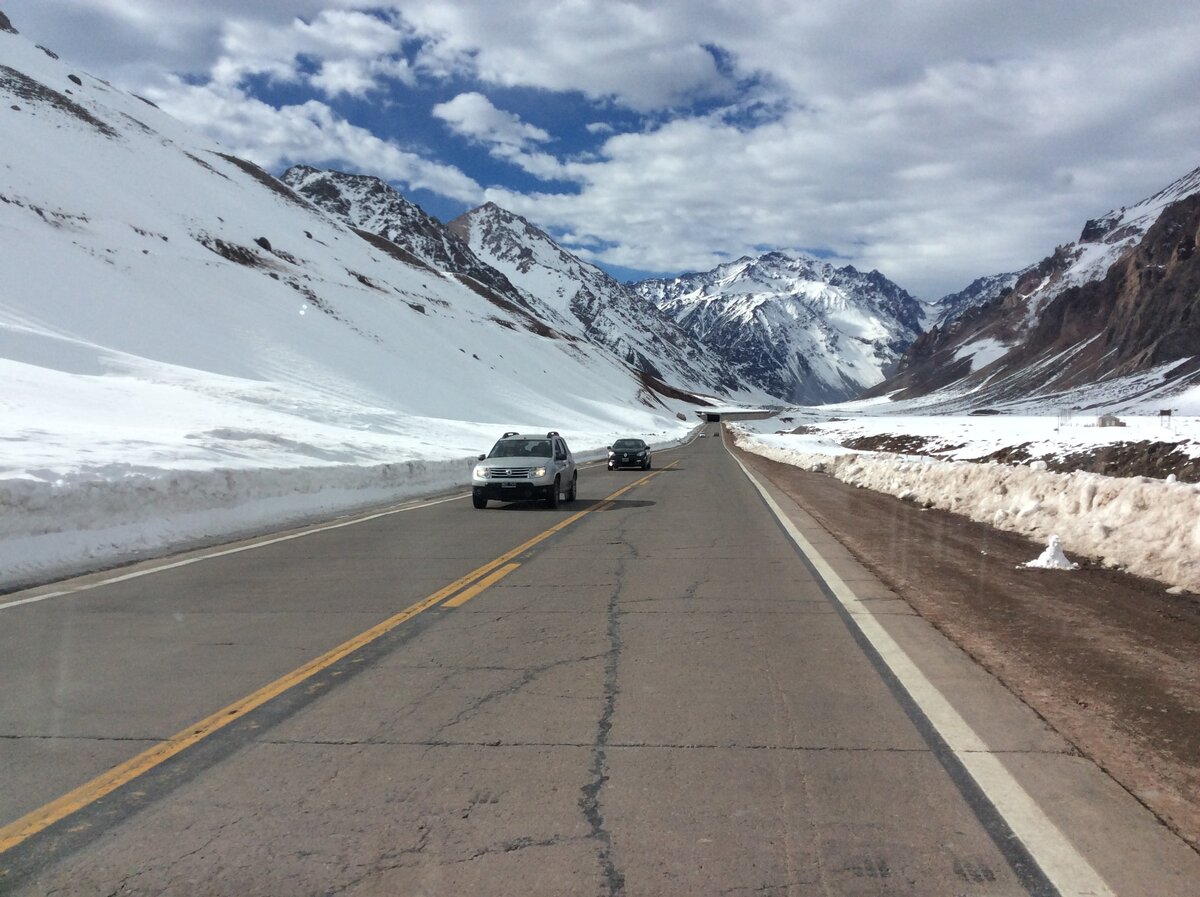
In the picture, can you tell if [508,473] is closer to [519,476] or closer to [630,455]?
[519,476]

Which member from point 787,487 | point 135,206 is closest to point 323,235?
point 135,206

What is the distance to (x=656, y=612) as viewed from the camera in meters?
7.40

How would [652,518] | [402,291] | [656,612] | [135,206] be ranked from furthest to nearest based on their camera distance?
[402,291]
[135,206]
[652,518]
[656,612]

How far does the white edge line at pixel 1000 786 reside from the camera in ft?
9.98

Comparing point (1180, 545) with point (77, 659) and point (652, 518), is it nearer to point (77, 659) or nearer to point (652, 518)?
point (652, 518)

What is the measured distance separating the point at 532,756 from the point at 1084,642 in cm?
426

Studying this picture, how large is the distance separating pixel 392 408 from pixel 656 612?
54901 millimetres

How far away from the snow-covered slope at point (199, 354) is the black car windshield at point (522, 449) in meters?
3.11

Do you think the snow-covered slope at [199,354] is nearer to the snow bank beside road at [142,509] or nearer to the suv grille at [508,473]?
the snow bank beside road at [142,509]

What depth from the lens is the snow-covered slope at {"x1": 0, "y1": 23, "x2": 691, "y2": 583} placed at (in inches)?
510

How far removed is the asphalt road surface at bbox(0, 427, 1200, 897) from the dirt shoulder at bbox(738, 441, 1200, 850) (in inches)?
8.8

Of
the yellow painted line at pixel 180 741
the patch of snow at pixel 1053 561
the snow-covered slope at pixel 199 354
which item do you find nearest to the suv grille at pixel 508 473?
the snow-covered slope at pixel 199 354

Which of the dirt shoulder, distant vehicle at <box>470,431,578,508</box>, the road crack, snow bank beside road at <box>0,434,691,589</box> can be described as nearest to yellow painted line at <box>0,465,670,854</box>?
the road crack

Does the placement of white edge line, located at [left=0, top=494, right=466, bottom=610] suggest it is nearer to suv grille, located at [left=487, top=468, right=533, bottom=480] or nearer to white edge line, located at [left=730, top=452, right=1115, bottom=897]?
suv grille, located at [left=487, top=468, right=533, bottom=480]
